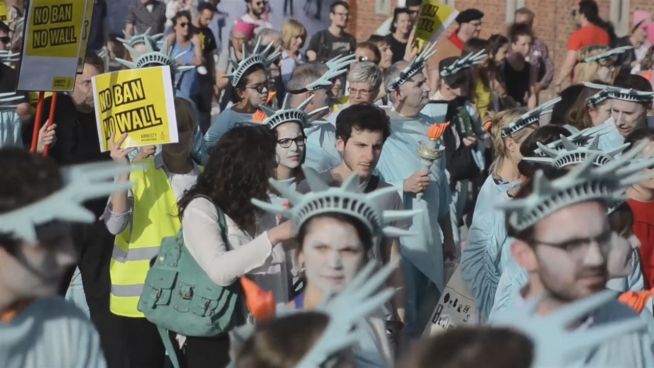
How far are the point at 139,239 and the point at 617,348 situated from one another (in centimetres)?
379

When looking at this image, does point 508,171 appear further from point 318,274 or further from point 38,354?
point 38,354

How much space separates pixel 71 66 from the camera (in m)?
9.19

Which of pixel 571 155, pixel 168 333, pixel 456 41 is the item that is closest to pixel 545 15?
pixel 456 41

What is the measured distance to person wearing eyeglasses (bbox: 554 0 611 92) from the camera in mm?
17773

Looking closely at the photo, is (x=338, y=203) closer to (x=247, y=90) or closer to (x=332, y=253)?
(x=332, y=253)

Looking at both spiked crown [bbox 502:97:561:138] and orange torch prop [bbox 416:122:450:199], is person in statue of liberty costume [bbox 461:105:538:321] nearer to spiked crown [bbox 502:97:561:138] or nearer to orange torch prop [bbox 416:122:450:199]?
orange torch prop [bbox 416:122:450:199]

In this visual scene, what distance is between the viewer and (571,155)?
7.33m

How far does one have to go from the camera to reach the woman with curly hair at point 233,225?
6.63 metres

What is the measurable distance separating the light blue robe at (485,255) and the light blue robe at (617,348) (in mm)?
3080

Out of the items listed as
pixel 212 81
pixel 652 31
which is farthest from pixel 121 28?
pixel 652 31

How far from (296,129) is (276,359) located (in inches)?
195

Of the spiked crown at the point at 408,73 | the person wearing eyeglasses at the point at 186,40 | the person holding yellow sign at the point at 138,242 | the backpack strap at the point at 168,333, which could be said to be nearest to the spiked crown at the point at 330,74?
the spiked crown at the point at 408,73

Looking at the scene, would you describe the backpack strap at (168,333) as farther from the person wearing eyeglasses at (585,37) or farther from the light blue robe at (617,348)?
the person wearing eyeglasses at (585,37)

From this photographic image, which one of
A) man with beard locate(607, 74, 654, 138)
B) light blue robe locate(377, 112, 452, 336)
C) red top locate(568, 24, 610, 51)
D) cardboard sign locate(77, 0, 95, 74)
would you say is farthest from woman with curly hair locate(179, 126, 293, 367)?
red top locate(568, 24, 610, 51)
